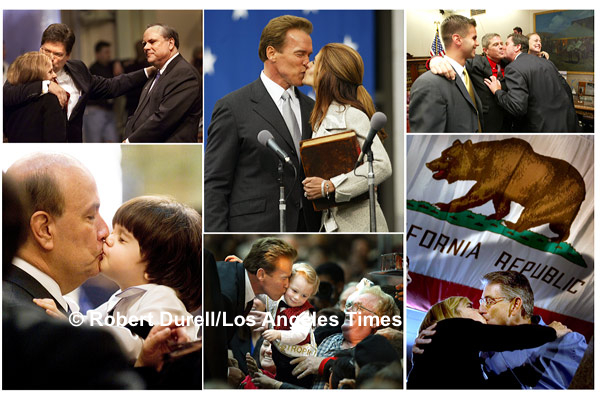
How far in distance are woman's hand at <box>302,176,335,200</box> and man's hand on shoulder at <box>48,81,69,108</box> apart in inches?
59.5

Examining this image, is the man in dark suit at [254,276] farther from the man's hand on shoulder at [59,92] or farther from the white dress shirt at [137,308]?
the man's hand on shoulder at [59,92]

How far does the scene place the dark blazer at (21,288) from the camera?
448 centimetres

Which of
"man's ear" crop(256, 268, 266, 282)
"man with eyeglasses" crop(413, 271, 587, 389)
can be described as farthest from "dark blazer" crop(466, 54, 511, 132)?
"man's ear" crop(256, 268, 266, 282)

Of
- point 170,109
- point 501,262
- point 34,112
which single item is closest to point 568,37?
point 501,262

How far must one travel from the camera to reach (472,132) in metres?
4.56

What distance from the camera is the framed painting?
4574mm

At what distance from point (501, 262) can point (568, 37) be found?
1435 millimetres

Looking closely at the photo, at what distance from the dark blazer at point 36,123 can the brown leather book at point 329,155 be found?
1.46 metres

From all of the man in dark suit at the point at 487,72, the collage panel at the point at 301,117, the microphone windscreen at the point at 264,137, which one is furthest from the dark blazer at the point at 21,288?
the man in dark suit at the point at 487,72

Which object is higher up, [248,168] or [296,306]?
[248,168]

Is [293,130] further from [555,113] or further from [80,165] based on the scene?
[555,113]

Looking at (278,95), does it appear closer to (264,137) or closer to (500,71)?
(264,137)

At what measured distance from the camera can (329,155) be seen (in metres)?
4.48
